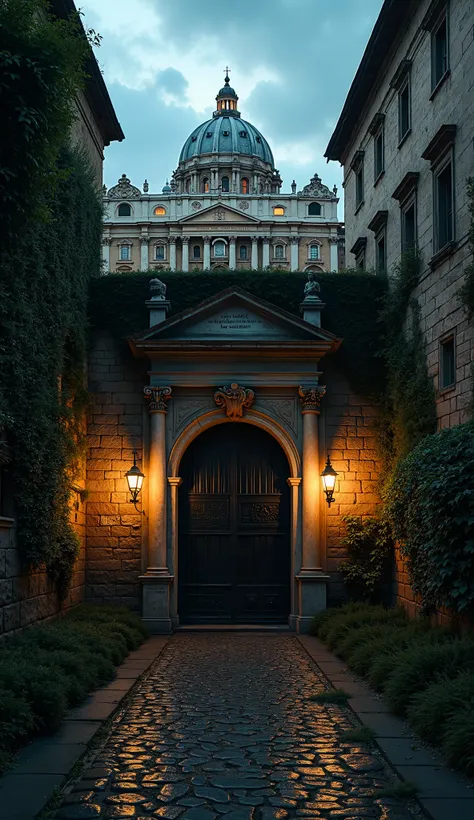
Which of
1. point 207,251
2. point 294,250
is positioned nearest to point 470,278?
point 207,251

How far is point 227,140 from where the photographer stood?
114 meters

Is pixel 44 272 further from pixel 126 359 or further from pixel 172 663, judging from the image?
pixel 172 663

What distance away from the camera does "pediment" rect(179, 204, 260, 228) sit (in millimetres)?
88125

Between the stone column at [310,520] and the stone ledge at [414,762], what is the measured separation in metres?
5.40

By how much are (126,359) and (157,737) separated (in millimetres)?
9928

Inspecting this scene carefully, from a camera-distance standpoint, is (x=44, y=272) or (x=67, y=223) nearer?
(x=44, y=272)

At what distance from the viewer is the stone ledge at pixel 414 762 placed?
5613 millimetres

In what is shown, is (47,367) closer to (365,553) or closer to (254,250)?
(365,553)

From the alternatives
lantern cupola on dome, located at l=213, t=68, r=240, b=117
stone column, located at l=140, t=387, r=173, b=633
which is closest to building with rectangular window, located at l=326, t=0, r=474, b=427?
stone column, located at l=140, t=387, r=173, b=633

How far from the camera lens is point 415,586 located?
499 inches

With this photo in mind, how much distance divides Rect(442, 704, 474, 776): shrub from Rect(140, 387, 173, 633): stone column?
9.32 m

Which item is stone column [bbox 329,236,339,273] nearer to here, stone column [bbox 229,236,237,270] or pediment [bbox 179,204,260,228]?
pediment [bbox 179,204,260,228]

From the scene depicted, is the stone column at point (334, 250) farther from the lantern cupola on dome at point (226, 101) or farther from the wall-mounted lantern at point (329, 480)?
the wall-mounted lantern at point (329, 480)

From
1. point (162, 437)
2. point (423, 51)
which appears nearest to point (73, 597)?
point (162, 437)
